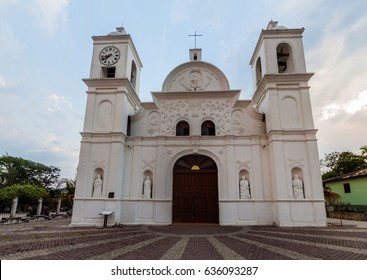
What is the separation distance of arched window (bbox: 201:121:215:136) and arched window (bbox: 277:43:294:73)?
21.7 feet

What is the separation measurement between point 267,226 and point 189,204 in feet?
15.0

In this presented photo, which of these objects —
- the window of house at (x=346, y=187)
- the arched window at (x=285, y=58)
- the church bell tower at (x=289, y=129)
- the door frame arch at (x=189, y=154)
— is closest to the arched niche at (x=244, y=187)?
the door frame arch at (x=189, y=154)

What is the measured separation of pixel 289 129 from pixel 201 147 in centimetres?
542

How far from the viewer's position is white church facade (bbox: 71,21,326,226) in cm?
1255

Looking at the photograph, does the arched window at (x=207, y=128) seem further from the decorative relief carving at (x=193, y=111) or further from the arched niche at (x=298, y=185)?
the arched niche at (x=298, y=185)

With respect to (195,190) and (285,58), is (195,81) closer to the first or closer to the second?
(285,58)

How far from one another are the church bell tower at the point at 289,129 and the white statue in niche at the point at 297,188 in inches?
2.2

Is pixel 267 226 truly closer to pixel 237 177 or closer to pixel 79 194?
pixel 237 177

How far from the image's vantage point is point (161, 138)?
45.7 ft

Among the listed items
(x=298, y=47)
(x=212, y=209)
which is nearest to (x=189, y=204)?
(x=212, y=209)

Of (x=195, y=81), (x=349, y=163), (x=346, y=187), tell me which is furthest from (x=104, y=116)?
(x=349, y=163)

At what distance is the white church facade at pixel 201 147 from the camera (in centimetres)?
1255

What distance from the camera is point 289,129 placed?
13148mm

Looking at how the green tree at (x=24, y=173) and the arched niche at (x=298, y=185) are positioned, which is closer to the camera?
the arched niche at (x=298, y=185)
